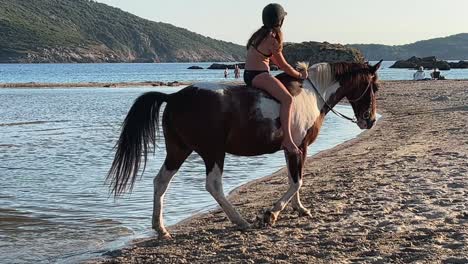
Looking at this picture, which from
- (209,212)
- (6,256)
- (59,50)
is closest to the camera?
(6,256)

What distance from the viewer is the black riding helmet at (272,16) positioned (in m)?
→ 7.42

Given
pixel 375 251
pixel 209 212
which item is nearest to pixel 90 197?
pixel 209 212

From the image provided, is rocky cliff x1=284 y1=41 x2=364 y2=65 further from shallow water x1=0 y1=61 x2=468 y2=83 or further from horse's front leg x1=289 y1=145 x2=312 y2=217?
horse's front leg x1=289 y1=145 x2=312 y2=217

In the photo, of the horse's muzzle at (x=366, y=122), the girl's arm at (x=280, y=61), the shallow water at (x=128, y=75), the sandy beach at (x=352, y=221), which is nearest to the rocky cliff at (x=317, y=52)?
the shallow water at (x=128, y=75)

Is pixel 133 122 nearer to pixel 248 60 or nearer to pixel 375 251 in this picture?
pixel 248 60

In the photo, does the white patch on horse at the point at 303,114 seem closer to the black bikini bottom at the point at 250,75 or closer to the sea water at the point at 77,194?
the black bikini bottom at the point at 250,75

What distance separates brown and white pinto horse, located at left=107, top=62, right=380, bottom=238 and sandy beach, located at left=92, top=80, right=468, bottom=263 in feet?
1.46

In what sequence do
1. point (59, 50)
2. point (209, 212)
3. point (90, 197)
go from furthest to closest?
point (59, 50) → point (90, 197) → point (209, 212)

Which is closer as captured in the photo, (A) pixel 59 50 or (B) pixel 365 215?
(B) pixel 365 215

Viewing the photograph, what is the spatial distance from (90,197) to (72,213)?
108 centimetres

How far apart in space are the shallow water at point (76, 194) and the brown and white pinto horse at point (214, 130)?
970 millimetres

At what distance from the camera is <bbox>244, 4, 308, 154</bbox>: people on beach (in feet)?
24.4

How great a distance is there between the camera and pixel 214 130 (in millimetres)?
7172

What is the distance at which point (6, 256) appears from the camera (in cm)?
695
